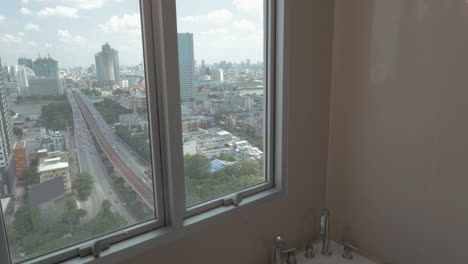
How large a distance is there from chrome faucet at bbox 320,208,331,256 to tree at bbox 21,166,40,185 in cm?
149

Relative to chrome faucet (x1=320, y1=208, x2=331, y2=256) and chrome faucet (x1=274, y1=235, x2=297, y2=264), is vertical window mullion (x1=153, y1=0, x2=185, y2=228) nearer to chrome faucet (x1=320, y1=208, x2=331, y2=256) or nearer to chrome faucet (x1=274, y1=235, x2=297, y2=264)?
chrome faucet (x1=274, y1=235, x2=297, y2=264)

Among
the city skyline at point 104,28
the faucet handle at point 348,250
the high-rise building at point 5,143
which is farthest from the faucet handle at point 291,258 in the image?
the high-rise building at point 5,143

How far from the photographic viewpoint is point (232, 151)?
164 centimetres

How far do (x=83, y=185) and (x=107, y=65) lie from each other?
0.48 metres

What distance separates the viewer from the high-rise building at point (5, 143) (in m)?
1.02

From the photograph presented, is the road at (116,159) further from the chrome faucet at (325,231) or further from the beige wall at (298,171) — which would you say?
the chrome faucet at (325,231)

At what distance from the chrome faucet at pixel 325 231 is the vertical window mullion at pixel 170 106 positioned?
90 cm

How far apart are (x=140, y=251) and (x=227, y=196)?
0.52m

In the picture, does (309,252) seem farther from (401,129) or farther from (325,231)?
(401,129)

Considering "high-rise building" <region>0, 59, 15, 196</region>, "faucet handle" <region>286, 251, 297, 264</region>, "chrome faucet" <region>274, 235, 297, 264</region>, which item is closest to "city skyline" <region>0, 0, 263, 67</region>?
"high-rise building" <region>0, 59, 15, 196</region>

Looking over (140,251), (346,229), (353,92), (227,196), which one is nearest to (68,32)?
(140,251)

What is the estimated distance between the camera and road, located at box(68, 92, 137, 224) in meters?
1.18

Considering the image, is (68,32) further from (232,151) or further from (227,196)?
(227,196)

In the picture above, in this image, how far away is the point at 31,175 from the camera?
1097 millimetres
